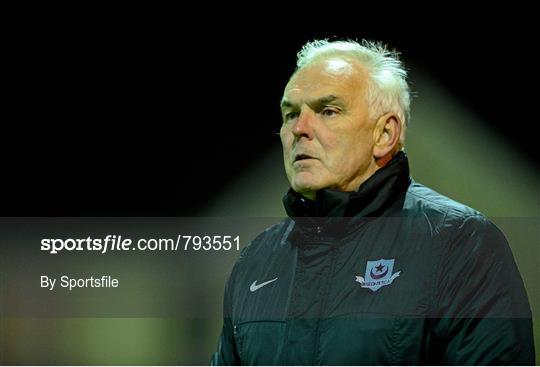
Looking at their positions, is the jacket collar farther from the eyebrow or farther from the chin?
the eyebrow

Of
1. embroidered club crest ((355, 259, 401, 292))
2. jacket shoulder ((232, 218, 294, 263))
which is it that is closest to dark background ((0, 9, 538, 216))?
jacket shoulder ((232, 218, 294, 263))

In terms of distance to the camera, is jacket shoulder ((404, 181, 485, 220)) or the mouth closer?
jacket shoulder ((404, 181, 485, 220))

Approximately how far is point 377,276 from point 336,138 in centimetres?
30

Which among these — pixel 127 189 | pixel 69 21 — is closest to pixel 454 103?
pixel 127 189

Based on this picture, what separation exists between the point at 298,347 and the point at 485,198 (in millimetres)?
624

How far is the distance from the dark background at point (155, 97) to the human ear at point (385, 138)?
32cm

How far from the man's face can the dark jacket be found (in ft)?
0.17

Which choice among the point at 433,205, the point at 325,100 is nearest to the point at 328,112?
the point at 325,100

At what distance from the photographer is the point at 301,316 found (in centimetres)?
151

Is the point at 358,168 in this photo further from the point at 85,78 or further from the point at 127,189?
the point at 85,78

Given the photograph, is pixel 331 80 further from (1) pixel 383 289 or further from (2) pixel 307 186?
(1) pixel 383 289

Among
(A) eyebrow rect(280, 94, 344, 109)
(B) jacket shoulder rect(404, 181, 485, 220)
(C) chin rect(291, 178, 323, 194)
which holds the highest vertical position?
(A) eyebrow rect(280, 94, 344, 109)

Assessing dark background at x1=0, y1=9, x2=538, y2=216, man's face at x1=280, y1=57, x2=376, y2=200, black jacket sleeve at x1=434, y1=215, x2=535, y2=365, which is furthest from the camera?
dark background at x1=0, y1=9, x2=538, y2=216

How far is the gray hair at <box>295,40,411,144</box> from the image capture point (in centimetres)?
Result: 161
